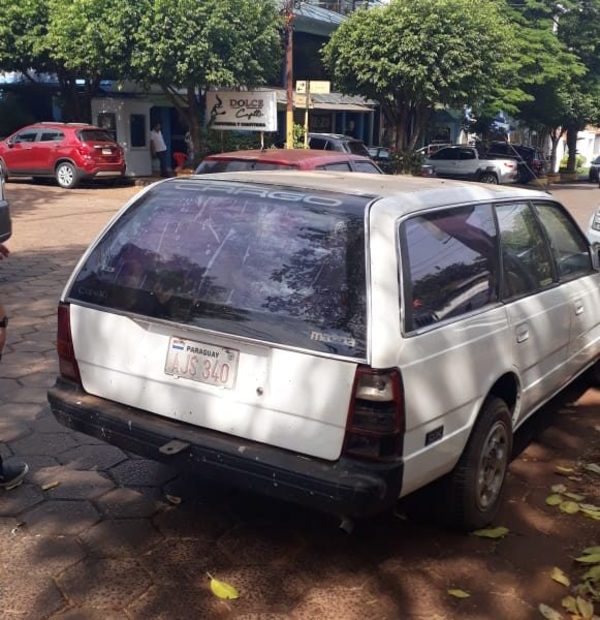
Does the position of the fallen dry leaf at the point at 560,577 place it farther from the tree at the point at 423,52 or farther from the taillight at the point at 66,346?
the tree at the point at 423,52

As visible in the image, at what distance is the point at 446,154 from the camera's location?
89.7 feet

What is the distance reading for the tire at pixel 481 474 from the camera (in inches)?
129

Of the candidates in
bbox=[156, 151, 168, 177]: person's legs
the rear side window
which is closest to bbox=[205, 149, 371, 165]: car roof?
the rear side window

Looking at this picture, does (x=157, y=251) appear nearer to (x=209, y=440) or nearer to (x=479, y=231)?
(x=209, y=440)

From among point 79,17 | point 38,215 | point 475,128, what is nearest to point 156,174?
point 79,17

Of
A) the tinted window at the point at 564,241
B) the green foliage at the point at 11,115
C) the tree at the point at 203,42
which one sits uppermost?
the tree at the point at 203,42

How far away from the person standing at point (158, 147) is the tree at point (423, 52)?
581 centimetres

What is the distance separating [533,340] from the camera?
381 cm

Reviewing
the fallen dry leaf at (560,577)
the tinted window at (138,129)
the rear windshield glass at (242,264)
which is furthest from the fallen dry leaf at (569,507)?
the tinted window at (138,129)

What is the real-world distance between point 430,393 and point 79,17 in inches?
746

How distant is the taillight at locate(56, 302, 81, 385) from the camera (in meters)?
3.48

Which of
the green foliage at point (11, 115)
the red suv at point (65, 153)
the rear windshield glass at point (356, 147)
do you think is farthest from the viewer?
the green foliage at point (11, 115)

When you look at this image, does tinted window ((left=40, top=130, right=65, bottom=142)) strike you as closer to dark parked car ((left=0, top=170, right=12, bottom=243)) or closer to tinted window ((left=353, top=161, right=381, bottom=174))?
tinted window ((left=353, top=161, right=381, bottom=174))

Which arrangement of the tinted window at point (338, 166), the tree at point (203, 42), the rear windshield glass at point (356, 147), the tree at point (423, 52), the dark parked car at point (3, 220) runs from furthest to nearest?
the tree at point (423, 52) → the rear windshield glass at point (356, 147) → the tree at point (203, 42) → the tinted window at point (338, 166) → the dark parked car at point (3, 220)
